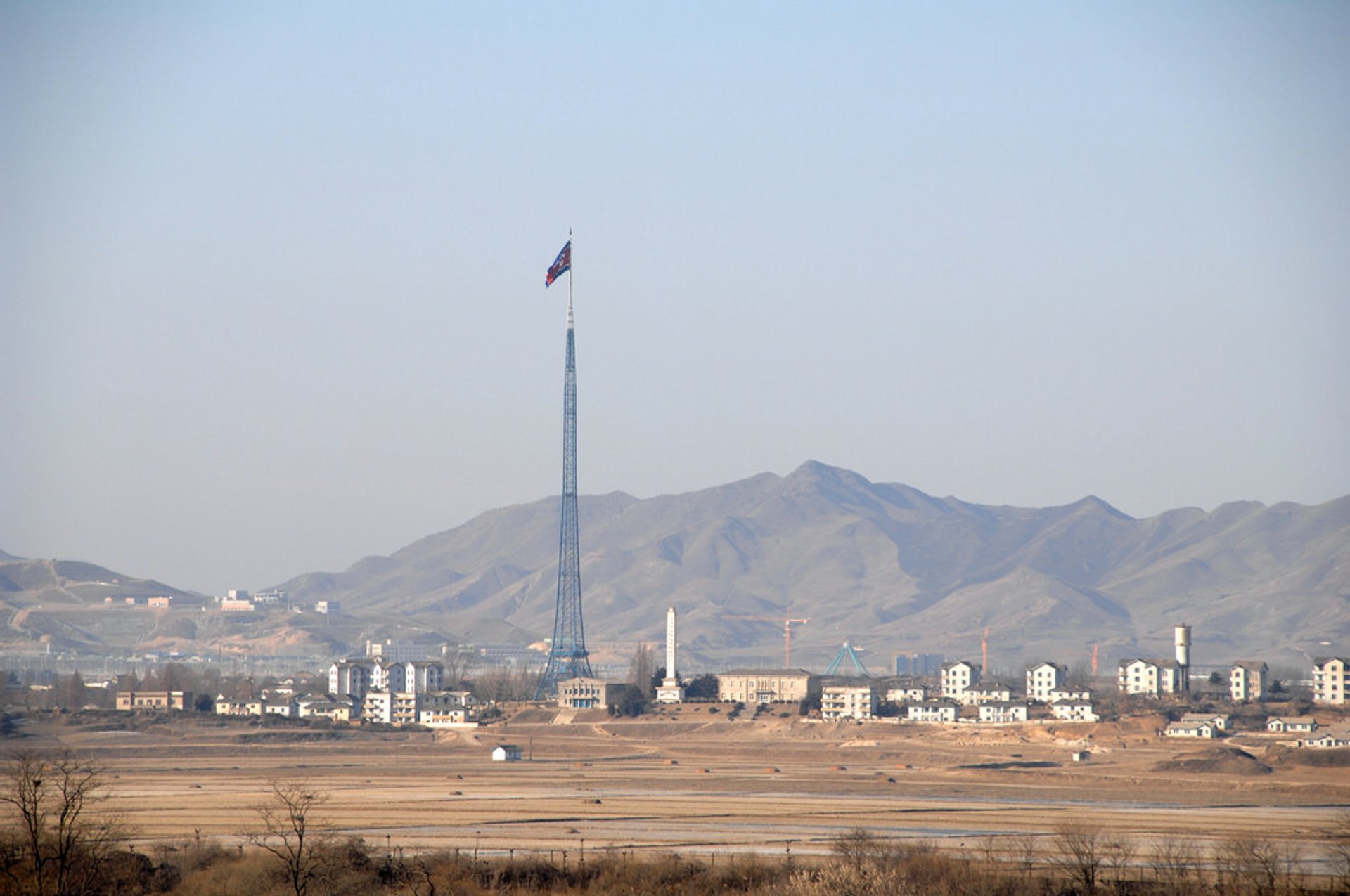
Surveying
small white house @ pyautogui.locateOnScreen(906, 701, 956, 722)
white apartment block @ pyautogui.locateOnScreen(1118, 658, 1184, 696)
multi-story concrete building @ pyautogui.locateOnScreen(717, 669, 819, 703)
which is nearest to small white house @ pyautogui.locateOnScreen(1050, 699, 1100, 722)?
small white house @ pyautogui.locateOnScreen(906, 701, 956, 722)

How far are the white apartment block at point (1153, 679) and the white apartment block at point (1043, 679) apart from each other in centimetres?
729

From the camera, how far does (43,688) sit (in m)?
167

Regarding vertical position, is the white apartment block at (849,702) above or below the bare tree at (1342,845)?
below

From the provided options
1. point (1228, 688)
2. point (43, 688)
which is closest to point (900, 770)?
point (1228, 688)

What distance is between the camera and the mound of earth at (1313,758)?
90250 mm

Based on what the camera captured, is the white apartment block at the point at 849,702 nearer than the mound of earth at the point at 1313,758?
No

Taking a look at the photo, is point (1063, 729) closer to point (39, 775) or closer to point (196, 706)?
point (196, 706)

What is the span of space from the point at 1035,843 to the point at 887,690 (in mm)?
97869

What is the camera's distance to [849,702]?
5379 inches

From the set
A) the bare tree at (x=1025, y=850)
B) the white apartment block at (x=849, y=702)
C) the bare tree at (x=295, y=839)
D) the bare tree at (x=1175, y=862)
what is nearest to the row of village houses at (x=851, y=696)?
the white apartment block at (x=849, y=702)

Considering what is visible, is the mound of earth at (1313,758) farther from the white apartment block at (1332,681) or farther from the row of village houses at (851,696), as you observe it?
the white apartment block at (1332,681)

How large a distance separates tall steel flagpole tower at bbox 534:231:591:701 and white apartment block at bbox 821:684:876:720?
2166 cm

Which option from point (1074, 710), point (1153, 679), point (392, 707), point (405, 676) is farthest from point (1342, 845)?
point (405, 676)

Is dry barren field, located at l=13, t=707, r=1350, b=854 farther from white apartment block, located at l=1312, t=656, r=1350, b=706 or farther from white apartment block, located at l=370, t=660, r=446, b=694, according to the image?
white apartment block, located at l=1312, t=656, r=1350, b=706
